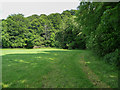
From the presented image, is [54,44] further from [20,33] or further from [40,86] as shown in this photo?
[40,86]

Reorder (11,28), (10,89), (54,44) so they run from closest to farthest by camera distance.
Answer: (10,89) < (11,28) < (54,44)

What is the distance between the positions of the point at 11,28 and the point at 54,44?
15179mm

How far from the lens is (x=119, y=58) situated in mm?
4613

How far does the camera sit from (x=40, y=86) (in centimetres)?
256

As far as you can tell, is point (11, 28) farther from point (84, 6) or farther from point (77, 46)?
point (84, 6)

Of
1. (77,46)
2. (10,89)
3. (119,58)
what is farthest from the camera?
(77,46)

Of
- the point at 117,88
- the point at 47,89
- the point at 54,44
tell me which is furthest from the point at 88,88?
the point at 54,44

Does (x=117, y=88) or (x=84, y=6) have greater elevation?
(x=84, y=6)

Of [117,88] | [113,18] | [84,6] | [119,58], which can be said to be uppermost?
[84,6]

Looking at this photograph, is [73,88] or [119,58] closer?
[73,88]

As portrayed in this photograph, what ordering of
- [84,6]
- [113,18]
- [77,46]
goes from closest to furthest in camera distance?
[113,18] → [84,6] → [77,46]

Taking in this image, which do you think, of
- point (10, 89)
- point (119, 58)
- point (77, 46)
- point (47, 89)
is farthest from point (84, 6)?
point (77, 46)

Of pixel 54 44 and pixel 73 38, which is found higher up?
pixel 73 38

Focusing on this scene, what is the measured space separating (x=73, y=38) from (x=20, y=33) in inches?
721
